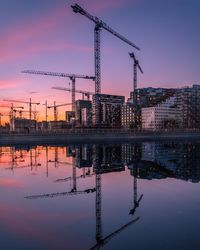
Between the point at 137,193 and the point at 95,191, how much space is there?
253 centimetres

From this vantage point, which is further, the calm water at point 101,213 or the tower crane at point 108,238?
the calm water at point 101,213

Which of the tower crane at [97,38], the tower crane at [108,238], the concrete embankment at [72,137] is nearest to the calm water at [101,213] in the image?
the tower crane at [108,238]

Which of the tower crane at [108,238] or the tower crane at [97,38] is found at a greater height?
the tower crane at [97,38]

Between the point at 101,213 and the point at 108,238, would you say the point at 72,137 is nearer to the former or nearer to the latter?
the point at 101,213

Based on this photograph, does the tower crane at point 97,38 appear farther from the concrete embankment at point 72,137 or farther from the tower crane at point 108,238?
the tower crane at point 108,238

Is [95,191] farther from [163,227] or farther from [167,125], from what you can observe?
[167,125]

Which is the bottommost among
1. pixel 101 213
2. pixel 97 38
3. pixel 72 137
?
pixel 101 213

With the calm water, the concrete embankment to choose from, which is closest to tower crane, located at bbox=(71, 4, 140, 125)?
the concrete embankment

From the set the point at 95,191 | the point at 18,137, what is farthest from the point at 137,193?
the point at 18,137

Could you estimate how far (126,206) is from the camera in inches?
569

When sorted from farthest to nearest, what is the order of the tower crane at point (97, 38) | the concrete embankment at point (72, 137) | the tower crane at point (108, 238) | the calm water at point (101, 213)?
the tower crane at point (97, 38) → the concrete embankment at point (72, 137) → the calm water at point (101, 213) → the tower crane at point (108, 238)

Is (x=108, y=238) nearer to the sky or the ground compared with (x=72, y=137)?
nearer to the ground

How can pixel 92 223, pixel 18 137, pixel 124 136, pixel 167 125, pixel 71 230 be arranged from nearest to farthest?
pixel 71 230 < pixel 92 223 < pixel 18 137 < pixel 124 136 < pixel 167 125

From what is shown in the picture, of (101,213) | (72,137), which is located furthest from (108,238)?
(72,137)
